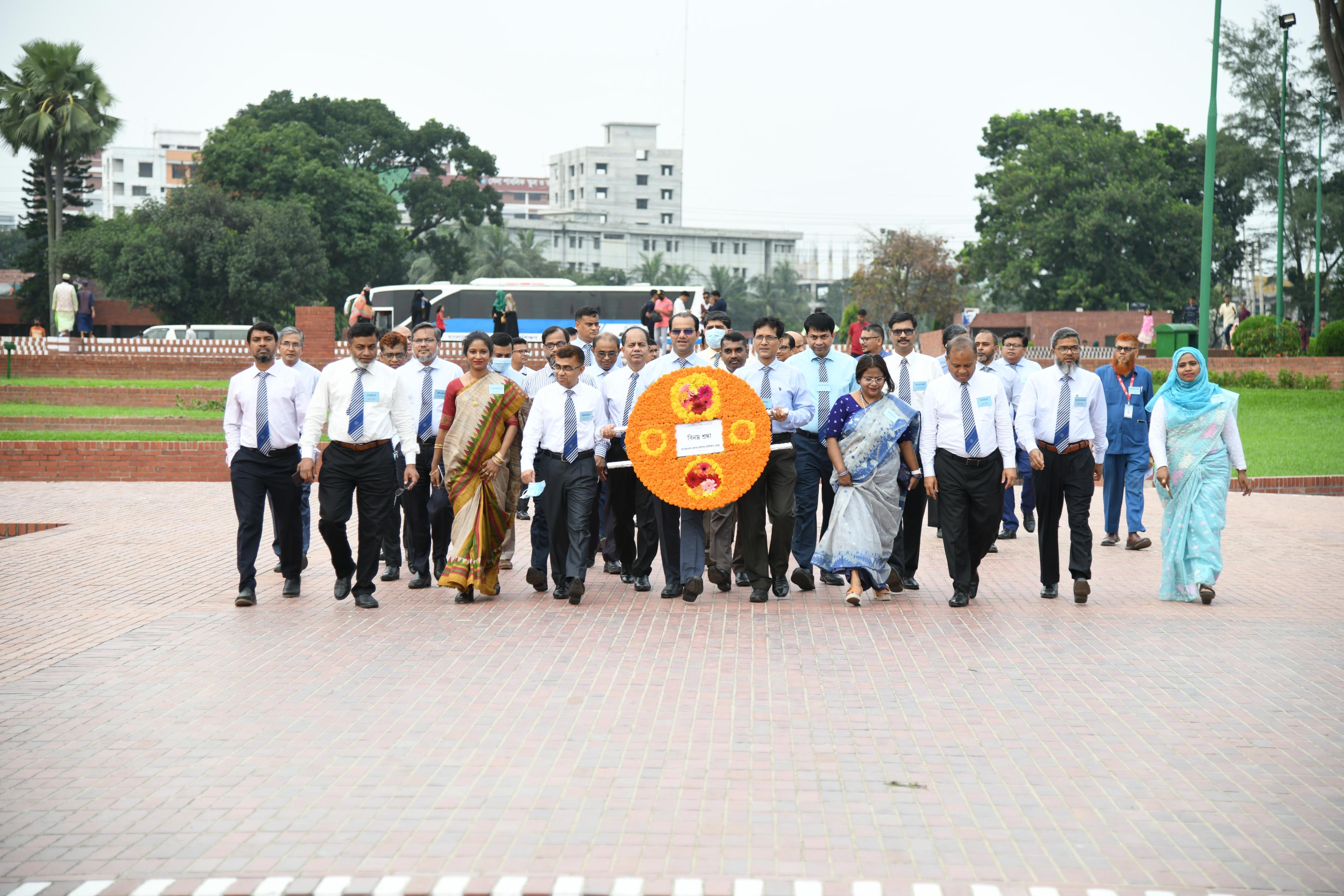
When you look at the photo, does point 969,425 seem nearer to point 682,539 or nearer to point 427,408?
point 682,539

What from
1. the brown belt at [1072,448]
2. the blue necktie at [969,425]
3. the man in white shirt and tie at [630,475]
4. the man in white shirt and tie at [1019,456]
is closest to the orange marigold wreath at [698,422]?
the man in white shirt and tie at [630,475]

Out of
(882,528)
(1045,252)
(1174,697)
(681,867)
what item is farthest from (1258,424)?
(1045,252)

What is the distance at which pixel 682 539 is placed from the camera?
368 inches

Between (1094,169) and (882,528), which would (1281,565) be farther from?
(1094,169)

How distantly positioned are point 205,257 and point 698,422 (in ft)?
143

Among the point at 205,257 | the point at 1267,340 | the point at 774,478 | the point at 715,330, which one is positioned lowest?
the point at 774,478

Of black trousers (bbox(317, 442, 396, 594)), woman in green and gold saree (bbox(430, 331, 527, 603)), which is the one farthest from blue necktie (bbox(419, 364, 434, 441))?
black trousers (bbox(317, 442, 396, 594))

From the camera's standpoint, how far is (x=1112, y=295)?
5275 centimetres

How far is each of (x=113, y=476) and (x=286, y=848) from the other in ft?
48.8

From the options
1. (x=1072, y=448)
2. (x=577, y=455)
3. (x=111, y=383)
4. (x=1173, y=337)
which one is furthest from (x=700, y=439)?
(x=1173, y=337)

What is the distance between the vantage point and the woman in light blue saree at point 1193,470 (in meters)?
9.12

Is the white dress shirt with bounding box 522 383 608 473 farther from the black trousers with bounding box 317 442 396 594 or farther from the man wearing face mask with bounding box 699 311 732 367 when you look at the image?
the man wearing face mask with bounding box 699 311 732 367

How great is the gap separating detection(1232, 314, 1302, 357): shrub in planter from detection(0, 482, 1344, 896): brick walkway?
22.1 m

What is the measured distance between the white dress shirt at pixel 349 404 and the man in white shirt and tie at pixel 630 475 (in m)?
1.61
